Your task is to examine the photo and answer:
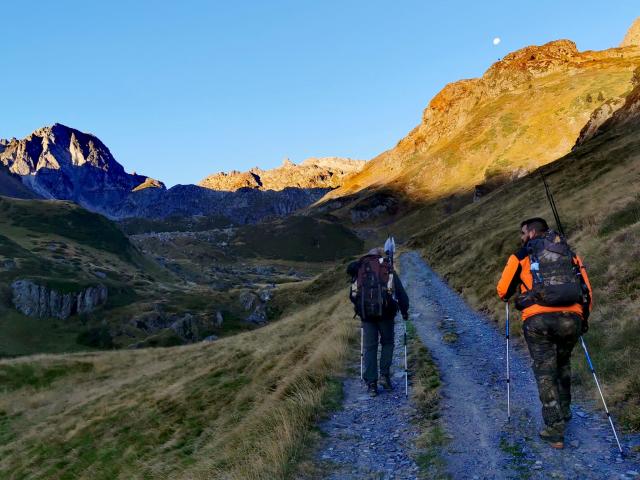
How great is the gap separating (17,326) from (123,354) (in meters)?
44.5

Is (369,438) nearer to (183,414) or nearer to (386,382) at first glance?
(386,382)

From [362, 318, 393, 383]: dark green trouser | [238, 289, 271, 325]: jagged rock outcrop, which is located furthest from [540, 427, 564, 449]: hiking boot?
[238, 289, 271, 325]: jagged rock outcrop

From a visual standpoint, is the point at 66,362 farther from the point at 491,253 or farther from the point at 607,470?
the point at 607,470

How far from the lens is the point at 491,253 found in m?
32.8

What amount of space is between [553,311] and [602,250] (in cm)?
1262

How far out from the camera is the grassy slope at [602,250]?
33.0 ft

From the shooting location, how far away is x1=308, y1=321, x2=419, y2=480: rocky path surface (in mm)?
7680

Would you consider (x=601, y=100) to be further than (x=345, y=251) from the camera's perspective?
No

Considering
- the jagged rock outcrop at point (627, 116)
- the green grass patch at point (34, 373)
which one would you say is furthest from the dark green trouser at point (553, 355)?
the jagged rock outcrop at point (627, 116)

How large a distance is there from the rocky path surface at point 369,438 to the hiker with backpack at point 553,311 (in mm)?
2531

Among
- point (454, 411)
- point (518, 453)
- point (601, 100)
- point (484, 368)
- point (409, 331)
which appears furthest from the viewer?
point (601, 100)

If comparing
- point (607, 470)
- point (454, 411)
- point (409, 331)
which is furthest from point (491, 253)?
point (607, 470)

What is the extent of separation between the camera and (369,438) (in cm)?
898

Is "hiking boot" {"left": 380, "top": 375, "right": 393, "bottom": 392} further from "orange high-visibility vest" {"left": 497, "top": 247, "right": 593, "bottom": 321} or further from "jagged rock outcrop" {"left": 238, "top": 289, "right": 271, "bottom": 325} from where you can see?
"jagged rock outcrop" {"left": 238, "top": 289, "right": 271, "bottom": 325}
